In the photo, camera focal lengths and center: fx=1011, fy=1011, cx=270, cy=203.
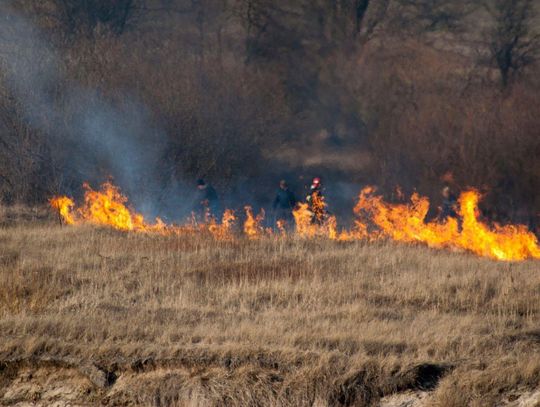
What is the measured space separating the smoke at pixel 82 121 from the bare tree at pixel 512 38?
52.1ft

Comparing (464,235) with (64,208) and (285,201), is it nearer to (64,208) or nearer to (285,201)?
(285,201)

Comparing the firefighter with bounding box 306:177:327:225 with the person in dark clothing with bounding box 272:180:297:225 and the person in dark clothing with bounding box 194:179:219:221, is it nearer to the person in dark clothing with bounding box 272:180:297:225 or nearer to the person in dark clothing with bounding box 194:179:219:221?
the person in dark clothing with bounding box 272:180:297:225

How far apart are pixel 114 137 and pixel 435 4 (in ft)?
73.0

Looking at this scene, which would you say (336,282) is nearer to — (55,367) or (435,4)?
(55,367)

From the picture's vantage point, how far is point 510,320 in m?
12.0

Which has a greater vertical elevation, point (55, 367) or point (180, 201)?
point (180, 201)

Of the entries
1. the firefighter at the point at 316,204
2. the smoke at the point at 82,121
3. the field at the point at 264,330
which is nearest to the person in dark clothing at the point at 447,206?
the firefighter at the point at 316,204

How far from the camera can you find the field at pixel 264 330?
9.80 meters

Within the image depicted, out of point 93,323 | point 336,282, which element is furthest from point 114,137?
point 93,323

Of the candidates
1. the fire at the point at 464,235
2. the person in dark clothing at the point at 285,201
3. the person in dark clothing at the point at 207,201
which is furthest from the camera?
the person in dark clothing at the point at 207,201

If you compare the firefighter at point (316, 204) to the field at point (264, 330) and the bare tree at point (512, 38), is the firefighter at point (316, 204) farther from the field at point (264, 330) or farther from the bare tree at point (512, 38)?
the bare tree at point (512, 38)

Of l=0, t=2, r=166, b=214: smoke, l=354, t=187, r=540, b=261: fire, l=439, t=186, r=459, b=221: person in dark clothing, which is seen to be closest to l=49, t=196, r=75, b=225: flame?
l=0, t=2, r=166, b=214: smoke

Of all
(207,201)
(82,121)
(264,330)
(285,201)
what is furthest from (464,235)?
(82,121)

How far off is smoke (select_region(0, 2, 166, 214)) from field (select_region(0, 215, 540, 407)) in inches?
444
